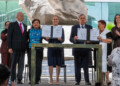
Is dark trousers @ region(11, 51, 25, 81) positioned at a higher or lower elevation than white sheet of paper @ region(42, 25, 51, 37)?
lower

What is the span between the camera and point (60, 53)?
525cm

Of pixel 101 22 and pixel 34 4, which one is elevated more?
pixel 34 4

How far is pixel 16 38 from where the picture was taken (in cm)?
493

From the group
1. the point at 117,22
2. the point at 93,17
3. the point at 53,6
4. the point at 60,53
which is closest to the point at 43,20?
the point at 53,6

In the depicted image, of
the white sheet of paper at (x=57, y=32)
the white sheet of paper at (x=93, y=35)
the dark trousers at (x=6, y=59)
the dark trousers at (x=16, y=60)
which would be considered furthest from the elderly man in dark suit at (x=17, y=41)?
the white sheet of paper at (x=93, y=35)

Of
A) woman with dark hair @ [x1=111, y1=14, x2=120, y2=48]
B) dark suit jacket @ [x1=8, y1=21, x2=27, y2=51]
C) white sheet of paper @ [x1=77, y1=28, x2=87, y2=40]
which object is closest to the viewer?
white sheet of paper @ [x1=77, y1=28, x2=87, y2=40]

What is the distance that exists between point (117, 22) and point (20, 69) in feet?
6.24

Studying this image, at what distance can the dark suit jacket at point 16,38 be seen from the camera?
15.9ft

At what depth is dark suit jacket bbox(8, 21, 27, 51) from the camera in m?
4.84

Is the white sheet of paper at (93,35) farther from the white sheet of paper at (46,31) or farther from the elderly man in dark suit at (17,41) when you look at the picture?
the elderly man in dark suit at (17,41)

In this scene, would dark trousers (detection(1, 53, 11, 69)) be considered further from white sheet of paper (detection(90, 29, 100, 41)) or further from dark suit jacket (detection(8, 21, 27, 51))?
white sheet of paper (detection(90, 29, 100, 41))

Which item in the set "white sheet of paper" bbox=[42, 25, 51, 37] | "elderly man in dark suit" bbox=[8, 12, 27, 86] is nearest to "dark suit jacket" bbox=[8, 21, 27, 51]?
"elderly man in dark suit" bbox=[8, 12, 27, 86]

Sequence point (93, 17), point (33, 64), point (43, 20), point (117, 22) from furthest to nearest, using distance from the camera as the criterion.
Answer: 1. point (93, 17)
2. point (43, 20)
3. point (117, 22)
4. point (33, 64)

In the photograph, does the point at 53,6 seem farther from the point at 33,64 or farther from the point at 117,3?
the point at 117,3
